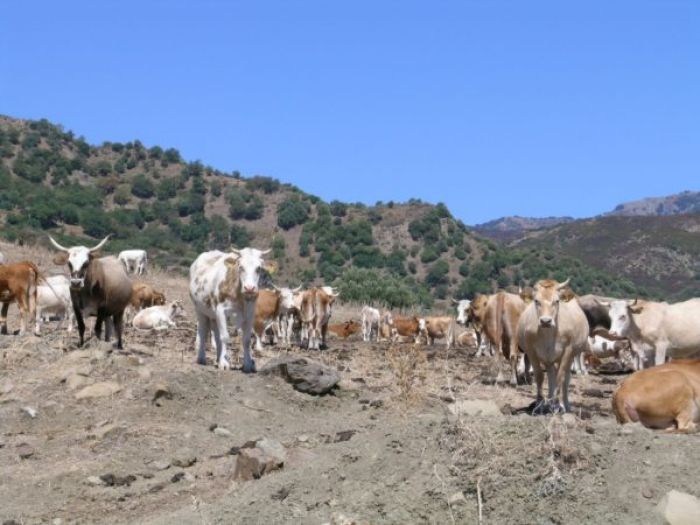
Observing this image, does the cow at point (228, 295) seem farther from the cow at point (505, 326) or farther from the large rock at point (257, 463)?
the large rock at point (257, 463)

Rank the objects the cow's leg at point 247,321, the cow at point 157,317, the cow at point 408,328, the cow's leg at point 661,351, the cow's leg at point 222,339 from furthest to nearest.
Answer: the cow at point 408,328, the cow at point 157,317, the cow's leg at point 661,351, the cow's leg at point 247,321, the cow's leg at point 222,339

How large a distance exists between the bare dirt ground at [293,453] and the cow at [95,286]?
113cm

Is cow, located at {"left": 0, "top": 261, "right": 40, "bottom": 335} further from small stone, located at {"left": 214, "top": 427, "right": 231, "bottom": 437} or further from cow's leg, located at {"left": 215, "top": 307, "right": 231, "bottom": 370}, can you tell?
small stone, located at {"left": 214, "top": 427, "right": 231, "bottom": 437}

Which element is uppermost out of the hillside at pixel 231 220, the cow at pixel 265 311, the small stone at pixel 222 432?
the hillside at pixel 231 220

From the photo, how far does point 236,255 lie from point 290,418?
380cm

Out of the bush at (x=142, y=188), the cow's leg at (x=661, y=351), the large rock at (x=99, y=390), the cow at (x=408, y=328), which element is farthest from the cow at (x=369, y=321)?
the bush at (x=142, y=188)

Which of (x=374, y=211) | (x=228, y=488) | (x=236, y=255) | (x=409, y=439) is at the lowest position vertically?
(x=228, y=488)

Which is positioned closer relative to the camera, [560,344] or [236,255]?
[560,344]

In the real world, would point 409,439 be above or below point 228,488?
above

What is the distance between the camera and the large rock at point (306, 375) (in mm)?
14125

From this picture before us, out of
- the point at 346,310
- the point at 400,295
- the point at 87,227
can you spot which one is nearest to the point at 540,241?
the point at 87,227

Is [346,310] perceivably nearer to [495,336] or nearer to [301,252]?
[495,336]

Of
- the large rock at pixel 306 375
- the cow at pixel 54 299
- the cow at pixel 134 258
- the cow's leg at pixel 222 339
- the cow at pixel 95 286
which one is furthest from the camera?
the cow at pixel 134 258

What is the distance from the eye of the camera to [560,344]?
42.0 feet
